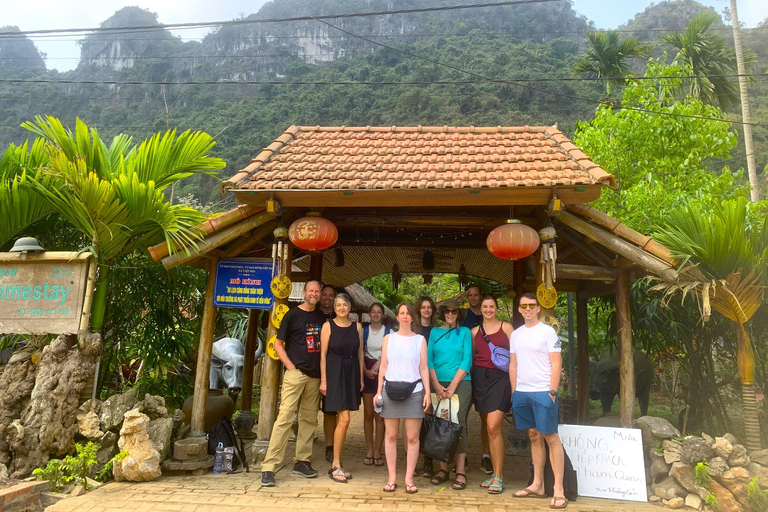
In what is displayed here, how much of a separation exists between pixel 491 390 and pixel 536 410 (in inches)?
18.6

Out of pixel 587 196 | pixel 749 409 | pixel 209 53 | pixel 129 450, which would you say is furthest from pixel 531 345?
pixel 209 53

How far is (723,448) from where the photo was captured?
14.6ft

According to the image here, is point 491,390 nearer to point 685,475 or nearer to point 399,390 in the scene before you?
point 399,390

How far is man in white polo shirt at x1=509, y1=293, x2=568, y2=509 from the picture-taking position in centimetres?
434

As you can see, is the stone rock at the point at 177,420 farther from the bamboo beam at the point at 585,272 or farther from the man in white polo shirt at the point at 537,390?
the bamboo beam at the point at 585,272

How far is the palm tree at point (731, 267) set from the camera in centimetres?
480

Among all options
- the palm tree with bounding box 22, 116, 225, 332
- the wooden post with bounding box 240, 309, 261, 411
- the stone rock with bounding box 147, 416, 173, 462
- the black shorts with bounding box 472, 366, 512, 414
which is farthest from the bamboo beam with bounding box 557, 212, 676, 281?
the wooden post with bounding box 240, 309, 261, 411

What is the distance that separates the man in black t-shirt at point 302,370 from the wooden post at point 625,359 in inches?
115

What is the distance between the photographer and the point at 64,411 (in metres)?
5.04

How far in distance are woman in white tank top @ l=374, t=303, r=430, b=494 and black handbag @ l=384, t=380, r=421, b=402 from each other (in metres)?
0.04

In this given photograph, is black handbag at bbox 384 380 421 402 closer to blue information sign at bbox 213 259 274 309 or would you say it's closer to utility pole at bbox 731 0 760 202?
blue information sign at bbox 213 259 274 309

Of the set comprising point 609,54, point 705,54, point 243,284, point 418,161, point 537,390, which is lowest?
point 537,390

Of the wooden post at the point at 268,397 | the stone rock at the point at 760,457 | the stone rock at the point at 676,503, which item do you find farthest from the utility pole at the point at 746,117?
the wooden post at the point at 268,397

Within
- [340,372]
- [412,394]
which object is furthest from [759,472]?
[340,372]
